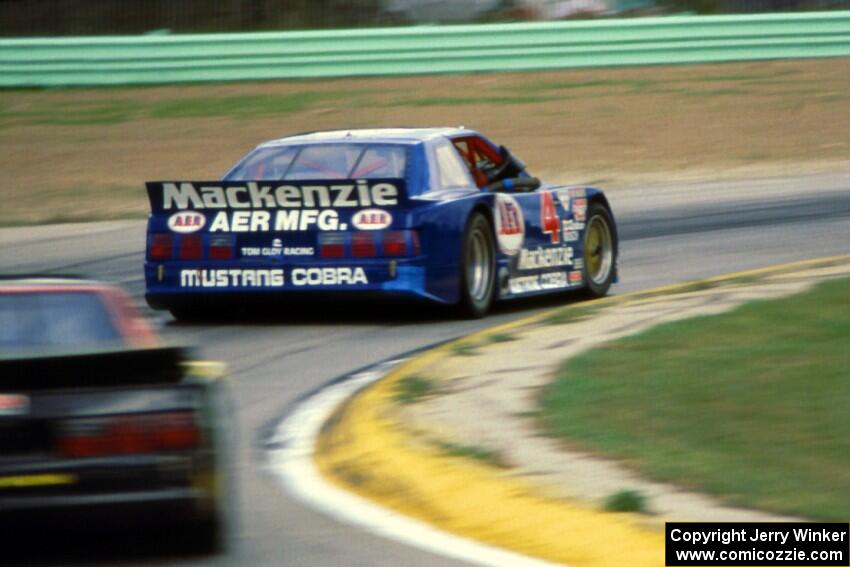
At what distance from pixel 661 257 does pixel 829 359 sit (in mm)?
7115

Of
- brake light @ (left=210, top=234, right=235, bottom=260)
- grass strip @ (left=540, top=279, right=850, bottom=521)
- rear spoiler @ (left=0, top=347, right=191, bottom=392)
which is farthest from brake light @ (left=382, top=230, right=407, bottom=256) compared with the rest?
rear spoiler @ (left=0, top=347, right=191, bottom=392)

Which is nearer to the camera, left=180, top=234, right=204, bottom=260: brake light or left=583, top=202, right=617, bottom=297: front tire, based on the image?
left=180, top=234, right=204, bottom=260: brake light

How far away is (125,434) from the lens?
17.8 feet

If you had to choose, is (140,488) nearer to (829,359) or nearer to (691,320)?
(829,359)

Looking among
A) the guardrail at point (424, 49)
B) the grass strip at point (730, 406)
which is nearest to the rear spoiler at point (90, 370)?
the grass strip at point (730, 406)

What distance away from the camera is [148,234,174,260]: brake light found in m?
11.7

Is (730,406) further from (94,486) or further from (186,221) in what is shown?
(186,221)

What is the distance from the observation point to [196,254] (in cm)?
1170

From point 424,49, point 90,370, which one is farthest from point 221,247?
point 424,49

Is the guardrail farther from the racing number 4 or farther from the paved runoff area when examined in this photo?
the paved runoff area

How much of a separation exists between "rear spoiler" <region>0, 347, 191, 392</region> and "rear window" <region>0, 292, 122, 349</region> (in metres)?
0.50

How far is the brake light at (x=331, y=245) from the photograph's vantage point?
11.5 meters

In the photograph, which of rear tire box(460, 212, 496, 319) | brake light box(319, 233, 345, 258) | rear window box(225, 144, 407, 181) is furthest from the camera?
rear window box(225, 144, 407, 181)

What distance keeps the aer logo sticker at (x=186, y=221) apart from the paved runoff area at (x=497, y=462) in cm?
209
